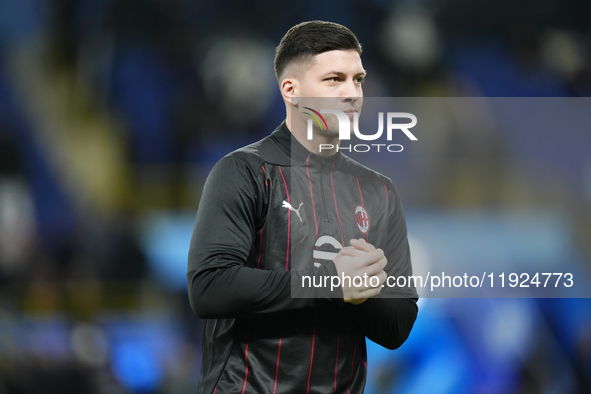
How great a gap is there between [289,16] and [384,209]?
7.95 ft

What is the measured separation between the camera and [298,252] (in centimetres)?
126

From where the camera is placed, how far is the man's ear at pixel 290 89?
4.62ft

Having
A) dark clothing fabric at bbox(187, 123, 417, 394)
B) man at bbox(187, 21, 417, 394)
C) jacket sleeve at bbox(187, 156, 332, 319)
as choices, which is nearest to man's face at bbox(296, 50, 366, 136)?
man at bbox(187, 21, 417, 394)

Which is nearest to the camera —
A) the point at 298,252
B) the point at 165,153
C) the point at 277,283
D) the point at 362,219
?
the point at 277,283

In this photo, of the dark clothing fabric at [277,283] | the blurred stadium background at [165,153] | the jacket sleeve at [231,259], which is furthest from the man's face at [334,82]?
the blurred stadium background at [165,153]

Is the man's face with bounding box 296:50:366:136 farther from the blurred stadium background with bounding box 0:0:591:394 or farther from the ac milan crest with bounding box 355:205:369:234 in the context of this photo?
the blurred stadium background with bounding box 0:0:591:394

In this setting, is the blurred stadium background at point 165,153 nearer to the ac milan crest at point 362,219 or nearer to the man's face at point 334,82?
the ac milan crest at point 362,219

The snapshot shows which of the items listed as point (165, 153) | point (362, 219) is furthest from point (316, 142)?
point (165, 153)

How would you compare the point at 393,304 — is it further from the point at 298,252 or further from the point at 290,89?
the point at 290,89

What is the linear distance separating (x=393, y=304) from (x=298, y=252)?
0.26 metres

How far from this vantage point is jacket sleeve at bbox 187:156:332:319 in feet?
3.74

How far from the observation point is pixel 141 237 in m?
3.33

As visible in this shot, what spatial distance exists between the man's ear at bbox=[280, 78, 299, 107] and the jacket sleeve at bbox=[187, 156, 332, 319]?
259 millimetres

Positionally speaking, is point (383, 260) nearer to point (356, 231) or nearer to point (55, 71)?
point (356, 231)
